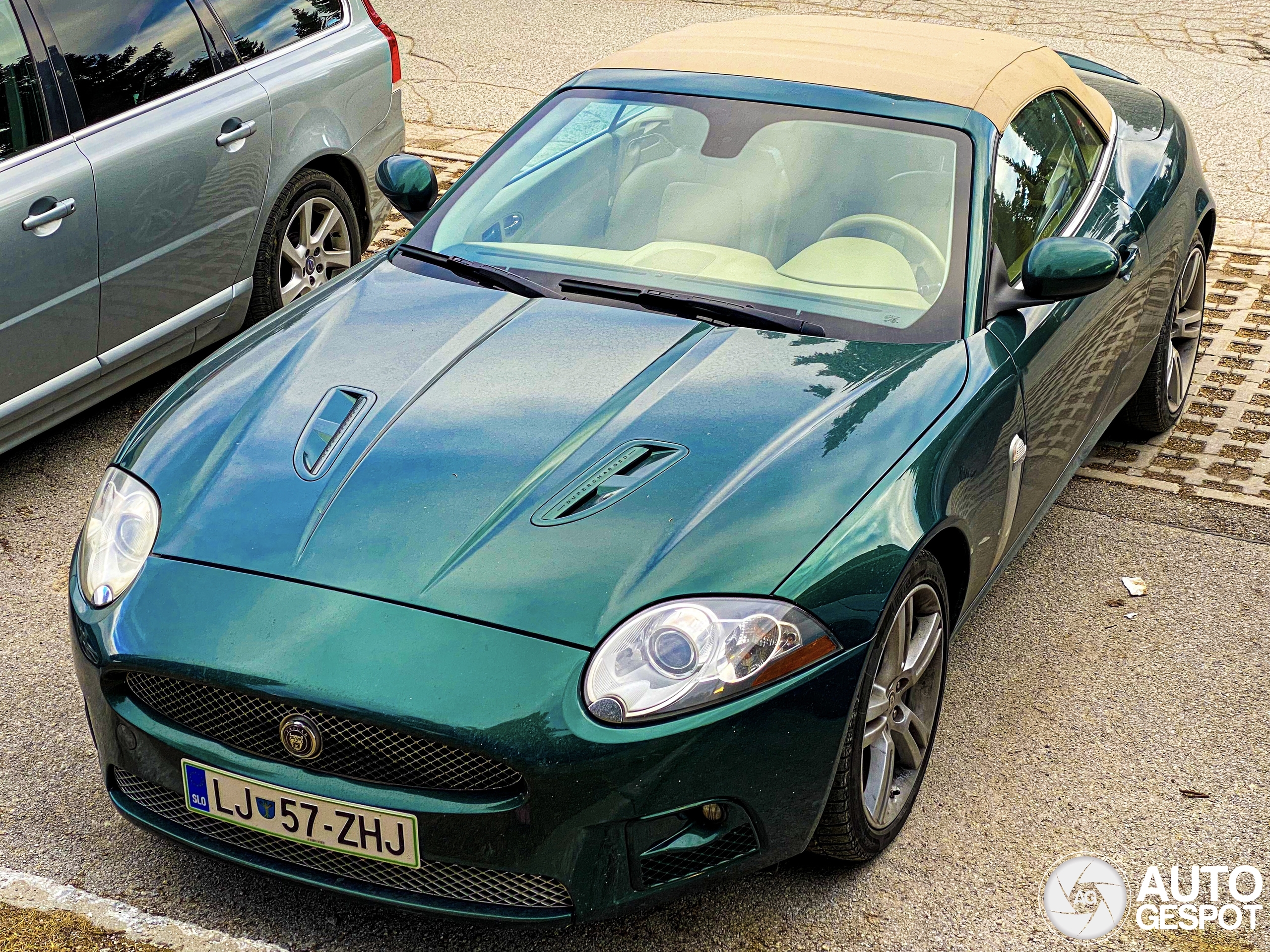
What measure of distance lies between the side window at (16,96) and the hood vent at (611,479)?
2.70 meters

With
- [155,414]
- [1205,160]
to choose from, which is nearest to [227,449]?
[155,414]

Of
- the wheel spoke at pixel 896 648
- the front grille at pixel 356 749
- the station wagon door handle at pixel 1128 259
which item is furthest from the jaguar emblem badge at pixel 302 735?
the station wagon door handle at pixel 1128 259

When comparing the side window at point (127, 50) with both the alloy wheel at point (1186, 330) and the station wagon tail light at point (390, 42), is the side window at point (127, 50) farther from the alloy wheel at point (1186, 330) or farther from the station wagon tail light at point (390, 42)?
the alloy wheel at point (1186, 330)

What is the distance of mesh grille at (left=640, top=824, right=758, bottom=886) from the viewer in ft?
8.40

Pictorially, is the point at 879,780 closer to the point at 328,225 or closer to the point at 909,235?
the point at 909,235

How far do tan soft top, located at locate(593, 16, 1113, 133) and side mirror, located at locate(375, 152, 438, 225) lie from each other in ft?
2.13

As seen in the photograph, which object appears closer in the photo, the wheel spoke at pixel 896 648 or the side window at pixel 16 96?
the wheel spoke at pixel 896 648

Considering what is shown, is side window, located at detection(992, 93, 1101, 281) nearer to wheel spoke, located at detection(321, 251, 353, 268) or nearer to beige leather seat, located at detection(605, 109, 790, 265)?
beige leather seat, located at detection(605, 109, 790, 265)

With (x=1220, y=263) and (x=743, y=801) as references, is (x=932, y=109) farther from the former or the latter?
(x=1220, y=263)

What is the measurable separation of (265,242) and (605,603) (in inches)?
135

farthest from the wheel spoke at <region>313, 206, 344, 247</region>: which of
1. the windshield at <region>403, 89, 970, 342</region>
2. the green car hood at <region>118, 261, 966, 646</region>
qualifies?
the green car hood at <region>118, 261, 966, 646</region>

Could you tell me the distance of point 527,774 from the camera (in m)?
2.44

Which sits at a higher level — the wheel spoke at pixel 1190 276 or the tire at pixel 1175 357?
the wheel spoke at pixel 1190 276

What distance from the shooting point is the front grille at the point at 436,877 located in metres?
2.54
